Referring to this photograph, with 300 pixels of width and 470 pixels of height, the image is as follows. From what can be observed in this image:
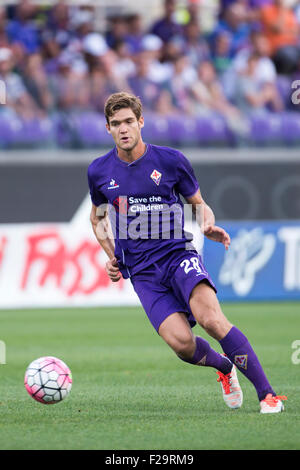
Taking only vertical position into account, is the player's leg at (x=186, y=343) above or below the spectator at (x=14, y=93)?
below

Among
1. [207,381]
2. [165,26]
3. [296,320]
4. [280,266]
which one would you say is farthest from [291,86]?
[207,381]

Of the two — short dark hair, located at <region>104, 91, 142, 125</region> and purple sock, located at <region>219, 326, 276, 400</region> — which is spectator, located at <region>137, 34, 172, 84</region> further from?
purple sock, located at <region>219, 326, 276, 400</region>

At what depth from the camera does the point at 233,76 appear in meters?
16.5

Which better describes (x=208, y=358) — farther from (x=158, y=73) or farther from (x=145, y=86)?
(x=158, y=73)

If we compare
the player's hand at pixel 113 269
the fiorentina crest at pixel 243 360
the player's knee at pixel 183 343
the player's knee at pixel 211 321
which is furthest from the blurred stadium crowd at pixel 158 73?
the fiorentina crest at pixel 243 360

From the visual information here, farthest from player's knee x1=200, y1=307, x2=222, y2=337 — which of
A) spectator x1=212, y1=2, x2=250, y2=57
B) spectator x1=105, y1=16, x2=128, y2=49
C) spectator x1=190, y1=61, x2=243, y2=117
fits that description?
spectator x1=212, y1=2, x2=250, y2=57

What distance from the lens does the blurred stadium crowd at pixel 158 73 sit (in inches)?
587

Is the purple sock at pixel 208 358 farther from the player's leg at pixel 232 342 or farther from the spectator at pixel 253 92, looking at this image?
the spectator at pixel 253 92

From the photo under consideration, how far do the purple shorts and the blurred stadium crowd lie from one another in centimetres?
891

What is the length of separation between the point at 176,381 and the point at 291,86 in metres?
10.5

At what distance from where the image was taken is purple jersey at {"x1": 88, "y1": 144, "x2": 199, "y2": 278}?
627 cm

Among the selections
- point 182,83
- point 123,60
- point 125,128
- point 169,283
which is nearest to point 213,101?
point 182,83

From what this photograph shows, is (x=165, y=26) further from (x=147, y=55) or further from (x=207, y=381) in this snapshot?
(x=207, y=381)

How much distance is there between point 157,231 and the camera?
20.6ft
